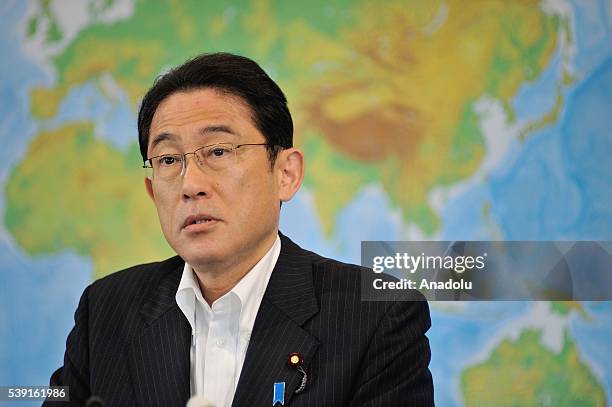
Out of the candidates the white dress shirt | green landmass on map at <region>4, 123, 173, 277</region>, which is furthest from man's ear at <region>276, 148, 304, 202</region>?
green landmass on map at <region>4, 123, 173, 277</region>

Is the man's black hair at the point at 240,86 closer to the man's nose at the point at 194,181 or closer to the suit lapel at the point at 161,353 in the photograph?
the man's nose at the point at 194,181

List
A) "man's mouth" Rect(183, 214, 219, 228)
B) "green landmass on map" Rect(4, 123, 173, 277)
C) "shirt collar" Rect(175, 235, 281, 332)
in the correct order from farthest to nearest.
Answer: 1. "green landmass on map" Rect(4, 123, 173, 277)
2. "shirt collar" Rect(175, 235, 281, 332)
3. "man's mouth" Rect(183, 214, 219, 228)

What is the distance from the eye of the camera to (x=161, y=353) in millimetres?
2326

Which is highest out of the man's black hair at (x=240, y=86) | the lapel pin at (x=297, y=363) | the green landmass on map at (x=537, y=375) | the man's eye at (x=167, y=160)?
the man's black hair at (x=240, y=86)

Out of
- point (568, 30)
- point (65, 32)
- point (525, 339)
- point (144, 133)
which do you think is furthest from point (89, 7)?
point (525, 339)

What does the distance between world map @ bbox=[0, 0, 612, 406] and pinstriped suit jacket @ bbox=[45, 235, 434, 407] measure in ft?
2.99

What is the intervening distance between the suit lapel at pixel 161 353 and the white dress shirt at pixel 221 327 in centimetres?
4

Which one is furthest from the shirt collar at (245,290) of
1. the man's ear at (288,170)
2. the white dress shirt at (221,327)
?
the man's ear at (288,170)

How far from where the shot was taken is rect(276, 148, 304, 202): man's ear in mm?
2469

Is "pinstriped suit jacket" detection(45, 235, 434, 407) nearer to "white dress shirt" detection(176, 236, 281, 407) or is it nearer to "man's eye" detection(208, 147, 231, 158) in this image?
"white dress shirt" detection(176, 236, 281, 407)

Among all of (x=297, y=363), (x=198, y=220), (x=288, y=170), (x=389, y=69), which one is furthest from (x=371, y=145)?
(x=297, y=363)

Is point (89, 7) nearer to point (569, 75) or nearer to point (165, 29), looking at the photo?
point (165, 29)

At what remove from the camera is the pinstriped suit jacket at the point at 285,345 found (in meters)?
2.18

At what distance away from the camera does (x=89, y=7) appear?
354 centimetres
